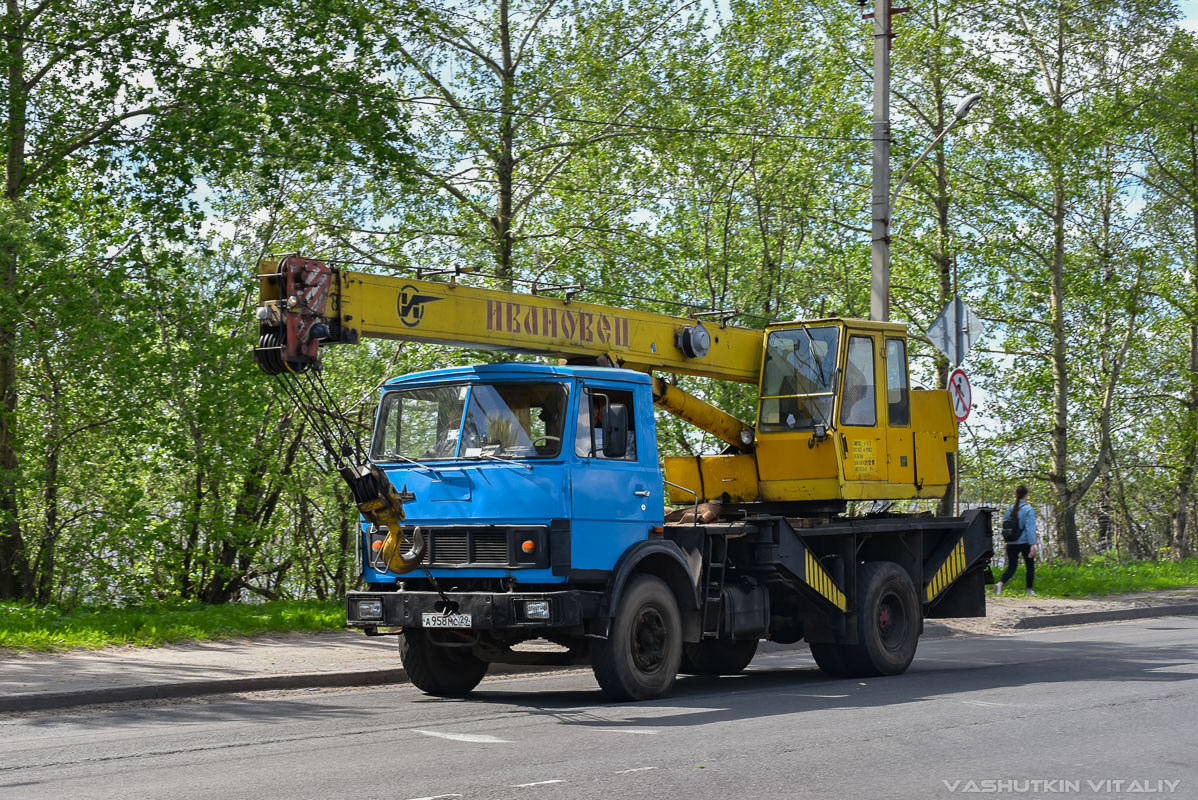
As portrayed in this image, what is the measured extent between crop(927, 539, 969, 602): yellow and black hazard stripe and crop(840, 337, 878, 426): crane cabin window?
2.15m

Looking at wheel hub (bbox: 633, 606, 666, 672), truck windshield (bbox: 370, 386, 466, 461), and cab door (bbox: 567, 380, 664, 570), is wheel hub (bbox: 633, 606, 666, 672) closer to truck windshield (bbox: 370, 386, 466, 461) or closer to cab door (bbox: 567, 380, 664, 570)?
cab door (bbox: 567, 380, 664, 570)

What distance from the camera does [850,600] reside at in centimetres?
1359

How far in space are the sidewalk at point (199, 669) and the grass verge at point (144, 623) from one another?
12.9 inches

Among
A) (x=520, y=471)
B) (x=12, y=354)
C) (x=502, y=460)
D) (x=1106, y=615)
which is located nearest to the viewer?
(x=520, y=471)

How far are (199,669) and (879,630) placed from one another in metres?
6.92

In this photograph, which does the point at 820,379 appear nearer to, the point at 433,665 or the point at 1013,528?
the point at 433,665

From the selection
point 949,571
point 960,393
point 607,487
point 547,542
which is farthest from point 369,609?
point 960,393

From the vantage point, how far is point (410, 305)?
11.0 metres

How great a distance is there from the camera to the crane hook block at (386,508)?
10.8m

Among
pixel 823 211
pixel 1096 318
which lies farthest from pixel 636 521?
pixel 1096 318

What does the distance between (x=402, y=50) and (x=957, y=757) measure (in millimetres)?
16224

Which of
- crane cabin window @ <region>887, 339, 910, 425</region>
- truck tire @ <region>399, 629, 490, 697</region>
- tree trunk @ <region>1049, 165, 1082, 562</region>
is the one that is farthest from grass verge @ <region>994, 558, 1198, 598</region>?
truck tire @ <region>399, 629, 490, 697</region>

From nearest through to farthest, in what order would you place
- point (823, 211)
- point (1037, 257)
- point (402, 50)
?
point (402, 50) < point (823, 211) < point (1037, 257)

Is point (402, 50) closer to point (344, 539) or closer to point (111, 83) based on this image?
point (111, 83)
